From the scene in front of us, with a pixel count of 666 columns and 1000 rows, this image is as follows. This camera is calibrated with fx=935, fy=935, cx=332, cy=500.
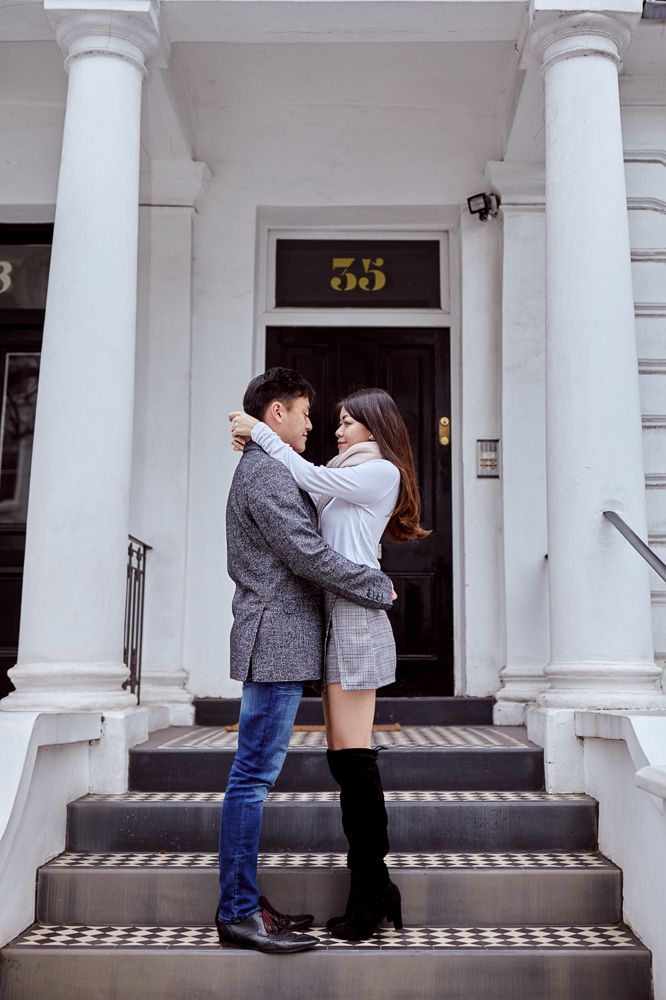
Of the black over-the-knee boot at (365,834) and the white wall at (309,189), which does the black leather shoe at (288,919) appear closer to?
the black over-the-knee boot at (365,834)

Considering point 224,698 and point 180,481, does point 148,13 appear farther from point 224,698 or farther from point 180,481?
point 224,698

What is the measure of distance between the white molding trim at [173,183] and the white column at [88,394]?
1.53m

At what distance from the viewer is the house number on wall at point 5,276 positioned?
6605mm

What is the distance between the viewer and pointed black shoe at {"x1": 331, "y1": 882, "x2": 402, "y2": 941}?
2938 millimetres

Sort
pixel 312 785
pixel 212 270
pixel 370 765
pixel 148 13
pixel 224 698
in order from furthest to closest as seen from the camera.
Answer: pixel 212 270
pixel 224 698
pixel 148 13
pixel 312 785
pixel 370 765

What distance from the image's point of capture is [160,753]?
4.14 metres

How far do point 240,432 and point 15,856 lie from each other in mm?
1637

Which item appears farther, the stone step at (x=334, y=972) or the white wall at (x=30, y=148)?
the white wall at (x=30, y=148)

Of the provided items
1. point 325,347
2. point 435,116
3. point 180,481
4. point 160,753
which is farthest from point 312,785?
point 435,116

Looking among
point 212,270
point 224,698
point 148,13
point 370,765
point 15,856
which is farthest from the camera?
point 212,270

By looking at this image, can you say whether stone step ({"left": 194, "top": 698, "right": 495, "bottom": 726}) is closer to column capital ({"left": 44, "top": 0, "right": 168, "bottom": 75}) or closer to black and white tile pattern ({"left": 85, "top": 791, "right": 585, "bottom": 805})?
black and white tile pattern ({"left": 85, "top": 791, "right": 585, "bottom": 805})

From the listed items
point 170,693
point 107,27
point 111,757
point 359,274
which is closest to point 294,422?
point 111,757

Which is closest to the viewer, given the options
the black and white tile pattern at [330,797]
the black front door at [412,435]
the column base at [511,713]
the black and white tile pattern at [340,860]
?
the black and white tile pattern at [340,860]

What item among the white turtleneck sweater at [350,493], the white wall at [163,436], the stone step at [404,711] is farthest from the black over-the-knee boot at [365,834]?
the white wall at [163,436]
